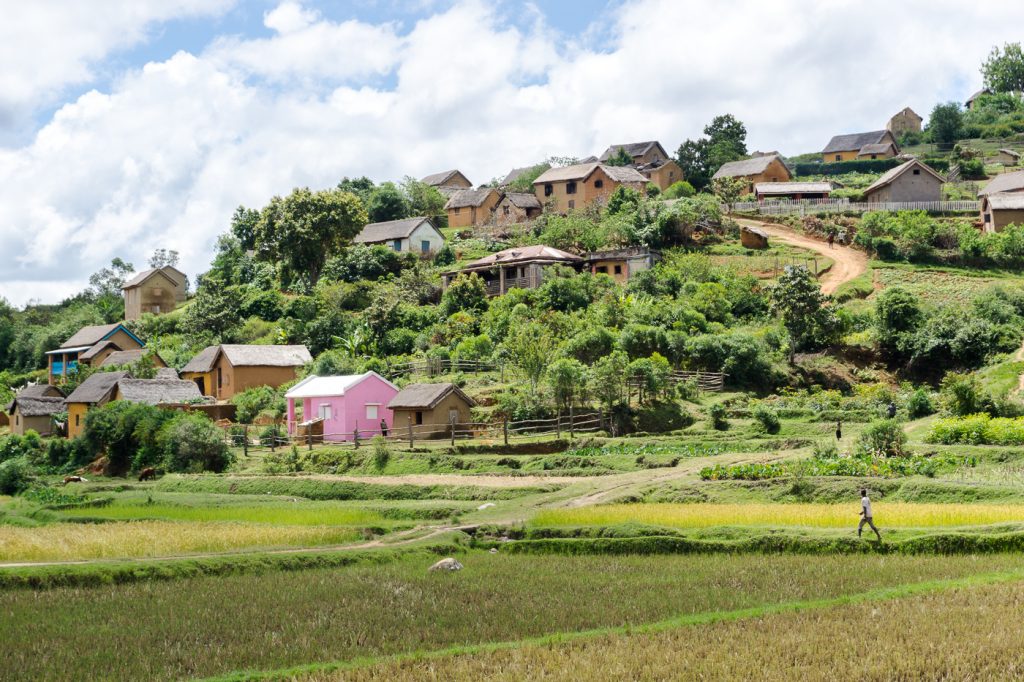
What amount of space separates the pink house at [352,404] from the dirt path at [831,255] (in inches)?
1012

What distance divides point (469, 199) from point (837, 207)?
3120 cm

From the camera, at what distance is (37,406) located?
57.1m

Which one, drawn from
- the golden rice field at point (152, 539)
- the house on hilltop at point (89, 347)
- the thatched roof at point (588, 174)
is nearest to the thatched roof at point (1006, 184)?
the thatched roof at point (588, 174)

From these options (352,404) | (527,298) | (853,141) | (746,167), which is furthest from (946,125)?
(352,404)

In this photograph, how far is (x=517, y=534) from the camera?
2464cm

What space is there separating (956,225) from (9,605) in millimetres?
60811

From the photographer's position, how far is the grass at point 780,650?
42.3ft

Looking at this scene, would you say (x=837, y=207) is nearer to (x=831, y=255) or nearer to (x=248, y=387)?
(x=831, y=255)

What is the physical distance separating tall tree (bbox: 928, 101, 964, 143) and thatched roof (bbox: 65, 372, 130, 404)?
3320 inches

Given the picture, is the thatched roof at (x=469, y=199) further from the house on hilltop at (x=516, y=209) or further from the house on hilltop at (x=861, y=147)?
the house on hilltop at (x=861, y=147)

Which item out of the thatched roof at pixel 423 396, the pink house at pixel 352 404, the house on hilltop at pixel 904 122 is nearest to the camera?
the thatched roof at pixel 423 396

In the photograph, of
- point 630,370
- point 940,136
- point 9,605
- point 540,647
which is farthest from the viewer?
point 940,136

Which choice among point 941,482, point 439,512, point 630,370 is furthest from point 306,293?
point 941,482

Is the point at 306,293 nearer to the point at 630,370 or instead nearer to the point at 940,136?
the point at 630,370
